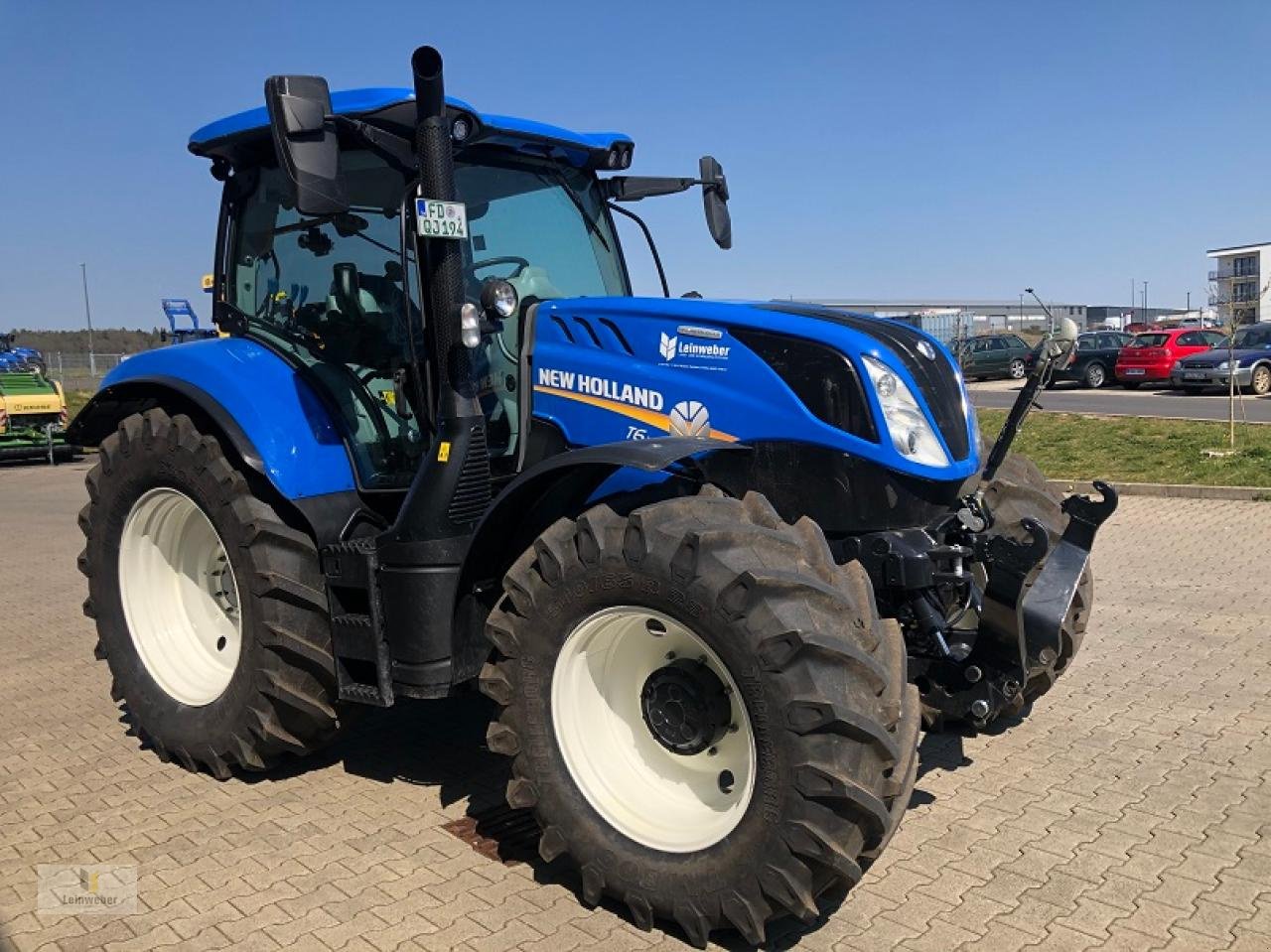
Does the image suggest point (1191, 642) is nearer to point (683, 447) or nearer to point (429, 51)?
point (683, 447)

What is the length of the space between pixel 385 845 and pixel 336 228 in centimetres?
254

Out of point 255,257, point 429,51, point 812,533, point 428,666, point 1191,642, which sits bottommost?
point 1191,642

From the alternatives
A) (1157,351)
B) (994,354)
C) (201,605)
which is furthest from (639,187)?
(994,354)

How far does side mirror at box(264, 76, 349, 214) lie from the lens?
3.66 meters

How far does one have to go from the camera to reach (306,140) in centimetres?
371

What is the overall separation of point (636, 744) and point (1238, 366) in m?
23.1

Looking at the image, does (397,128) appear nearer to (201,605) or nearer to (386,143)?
(386,143)

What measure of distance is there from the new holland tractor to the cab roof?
2 cm

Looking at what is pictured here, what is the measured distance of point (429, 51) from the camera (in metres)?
3.77

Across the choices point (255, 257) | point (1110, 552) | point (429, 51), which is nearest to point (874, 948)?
point (429, 51)

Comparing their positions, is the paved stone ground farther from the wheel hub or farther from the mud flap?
the mud flap

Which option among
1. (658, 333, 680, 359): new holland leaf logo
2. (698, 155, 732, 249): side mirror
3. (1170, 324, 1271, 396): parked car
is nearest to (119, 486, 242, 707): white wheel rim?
(658, 333, 680, 359): new holland leaf logo

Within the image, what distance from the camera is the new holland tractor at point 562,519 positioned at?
3.23 m

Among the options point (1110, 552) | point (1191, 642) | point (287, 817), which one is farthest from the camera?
point (1110, 552)
